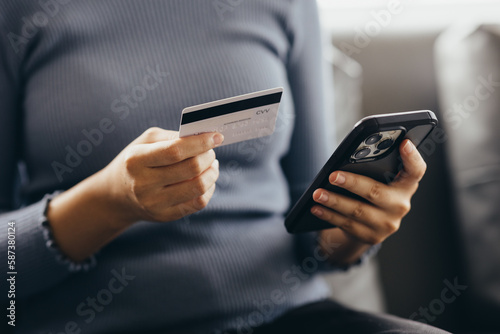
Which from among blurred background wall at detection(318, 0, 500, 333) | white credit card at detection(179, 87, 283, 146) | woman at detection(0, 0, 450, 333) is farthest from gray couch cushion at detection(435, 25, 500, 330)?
white credit card at detection(179, 87, 283, 146)

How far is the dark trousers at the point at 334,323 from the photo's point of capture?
0.50 m

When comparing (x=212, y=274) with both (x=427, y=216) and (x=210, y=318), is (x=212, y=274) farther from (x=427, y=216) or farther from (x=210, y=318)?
(x=427, y=216)

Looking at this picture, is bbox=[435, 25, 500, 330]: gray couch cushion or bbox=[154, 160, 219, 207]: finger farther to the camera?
bbox=[435, 25, 500, 330]: gray couch cushion

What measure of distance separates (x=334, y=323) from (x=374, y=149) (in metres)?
0.22

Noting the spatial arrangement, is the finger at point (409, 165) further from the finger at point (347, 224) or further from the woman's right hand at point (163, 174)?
the woman's right hand at point (163, 174)

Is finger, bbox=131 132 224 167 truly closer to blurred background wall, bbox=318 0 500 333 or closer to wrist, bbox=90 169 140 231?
wrist, bbox=90 169 140 231

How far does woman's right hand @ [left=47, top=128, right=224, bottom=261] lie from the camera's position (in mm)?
407

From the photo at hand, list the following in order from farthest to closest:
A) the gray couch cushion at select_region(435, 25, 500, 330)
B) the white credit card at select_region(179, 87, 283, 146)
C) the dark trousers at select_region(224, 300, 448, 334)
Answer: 1. the gray couch cushion at select_region(435, 25, 500, 330)
2. the dark trousers at select_region(224, 300, 448, 334)
3. the white credit card at select_region(179, 87, 283, 146)

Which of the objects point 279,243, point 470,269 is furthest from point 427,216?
point 279,243

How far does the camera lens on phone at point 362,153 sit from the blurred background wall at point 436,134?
1.53 ft

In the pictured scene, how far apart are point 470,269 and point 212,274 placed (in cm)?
54

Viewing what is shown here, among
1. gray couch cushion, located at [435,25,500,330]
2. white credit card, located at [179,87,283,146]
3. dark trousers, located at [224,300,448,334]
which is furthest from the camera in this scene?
gray couch cushion, located at [435,25,500,330]

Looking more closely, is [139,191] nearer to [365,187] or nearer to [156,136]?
[156,136]

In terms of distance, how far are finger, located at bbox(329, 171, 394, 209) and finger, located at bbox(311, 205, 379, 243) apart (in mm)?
40
